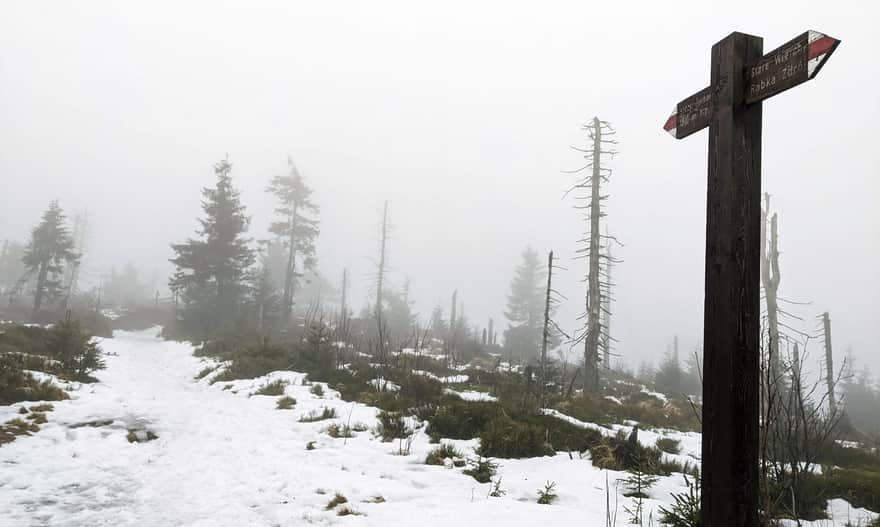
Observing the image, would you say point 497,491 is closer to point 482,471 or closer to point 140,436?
point 482,471

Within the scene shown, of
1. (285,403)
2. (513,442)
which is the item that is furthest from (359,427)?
(513,442)

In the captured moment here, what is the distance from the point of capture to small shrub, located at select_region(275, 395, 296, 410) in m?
8.40

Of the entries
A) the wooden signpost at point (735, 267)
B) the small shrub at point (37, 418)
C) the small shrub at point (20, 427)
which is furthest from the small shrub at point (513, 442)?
the small shrub at point (37, 418)

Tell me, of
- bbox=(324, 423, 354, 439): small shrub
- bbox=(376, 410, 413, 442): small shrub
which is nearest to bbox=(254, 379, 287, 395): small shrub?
bbox=(324, 423, 354, 439): small shrub

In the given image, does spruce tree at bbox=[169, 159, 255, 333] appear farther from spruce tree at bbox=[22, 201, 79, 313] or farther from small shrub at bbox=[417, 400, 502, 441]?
small shrub at bbox=[417, 400, 502, 441]

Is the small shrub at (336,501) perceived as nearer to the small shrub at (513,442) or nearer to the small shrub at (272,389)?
the small shrub at (513,442)

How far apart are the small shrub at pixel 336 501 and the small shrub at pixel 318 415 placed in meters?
3.33

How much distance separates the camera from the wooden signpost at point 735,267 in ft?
7.89

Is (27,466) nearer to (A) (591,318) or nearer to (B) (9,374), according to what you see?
(B) (9,374)

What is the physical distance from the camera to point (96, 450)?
18.5 feet

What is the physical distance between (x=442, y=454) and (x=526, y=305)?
3750cm

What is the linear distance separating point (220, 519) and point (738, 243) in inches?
188

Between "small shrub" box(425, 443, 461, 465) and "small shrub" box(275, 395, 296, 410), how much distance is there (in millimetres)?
3767

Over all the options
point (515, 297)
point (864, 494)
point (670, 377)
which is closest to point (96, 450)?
point (864, 494)
